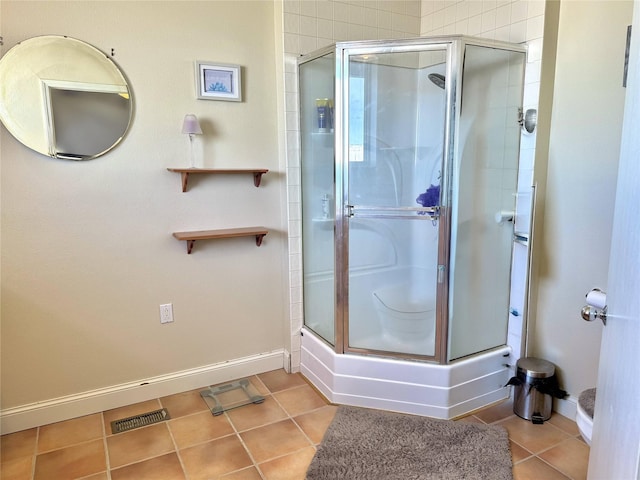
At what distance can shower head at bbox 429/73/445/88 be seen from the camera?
6.88 feet

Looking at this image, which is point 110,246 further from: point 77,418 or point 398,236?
point 398,236

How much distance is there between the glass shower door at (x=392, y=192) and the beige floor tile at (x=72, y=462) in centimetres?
125

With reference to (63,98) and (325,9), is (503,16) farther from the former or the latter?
(63,98)

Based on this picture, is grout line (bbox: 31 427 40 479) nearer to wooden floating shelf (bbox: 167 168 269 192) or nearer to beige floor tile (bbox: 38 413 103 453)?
beige floor tile (bbox: 38 413 103 453)

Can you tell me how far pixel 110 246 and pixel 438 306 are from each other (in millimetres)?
1674

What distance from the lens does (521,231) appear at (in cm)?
223

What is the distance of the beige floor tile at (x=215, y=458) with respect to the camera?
182 cm

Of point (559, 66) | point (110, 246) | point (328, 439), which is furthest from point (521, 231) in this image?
point (110, 246)

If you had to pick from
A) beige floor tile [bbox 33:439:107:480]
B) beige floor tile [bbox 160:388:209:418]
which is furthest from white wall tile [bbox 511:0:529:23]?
beige floor tile [bbox 33:439:107:480]

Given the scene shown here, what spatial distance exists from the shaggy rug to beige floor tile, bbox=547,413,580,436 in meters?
0.29

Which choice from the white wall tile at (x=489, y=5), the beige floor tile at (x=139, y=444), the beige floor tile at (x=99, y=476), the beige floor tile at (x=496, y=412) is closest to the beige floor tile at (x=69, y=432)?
the beige floor tile at (x=139, y=444)

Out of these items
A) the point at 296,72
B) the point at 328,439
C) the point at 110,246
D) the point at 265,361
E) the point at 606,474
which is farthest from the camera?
the point at 265,361

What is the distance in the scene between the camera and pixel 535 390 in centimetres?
214

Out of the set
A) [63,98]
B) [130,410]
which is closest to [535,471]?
[130,410]
